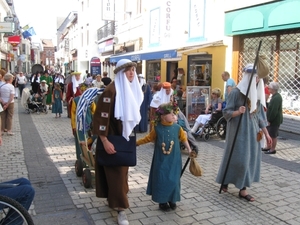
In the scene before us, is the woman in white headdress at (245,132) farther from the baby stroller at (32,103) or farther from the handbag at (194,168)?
the baby stroller at (32,103)

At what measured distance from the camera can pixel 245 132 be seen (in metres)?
4.47

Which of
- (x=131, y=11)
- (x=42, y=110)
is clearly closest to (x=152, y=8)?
(x=131, y=11)

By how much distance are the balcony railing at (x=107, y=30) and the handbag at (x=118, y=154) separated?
20.7 meters

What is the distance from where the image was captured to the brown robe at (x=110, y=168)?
3.57 metres

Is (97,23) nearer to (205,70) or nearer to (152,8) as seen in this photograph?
(152,8)

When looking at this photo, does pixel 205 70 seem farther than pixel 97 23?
No

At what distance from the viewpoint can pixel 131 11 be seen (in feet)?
65.4

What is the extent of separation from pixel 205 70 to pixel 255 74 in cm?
868

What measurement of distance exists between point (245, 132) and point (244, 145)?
17 centimetres

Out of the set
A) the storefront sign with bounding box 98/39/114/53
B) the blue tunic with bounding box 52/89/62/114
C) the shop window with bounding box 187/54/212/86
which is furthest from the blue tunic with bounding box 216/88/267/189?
the storefront sign with bounding box 98/39/114/53

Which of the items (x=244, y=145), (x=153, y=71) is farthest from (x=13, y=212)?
(x=153, y=71)

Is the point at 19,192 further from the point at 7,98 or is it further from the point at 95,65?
the point at 95,65

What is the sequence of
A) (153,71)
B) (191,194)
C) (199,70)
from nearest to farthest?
1. (191,194)
2. (199,70)
3. (153,71)

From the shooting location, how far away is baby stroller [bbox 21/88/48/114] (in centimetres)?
1377
